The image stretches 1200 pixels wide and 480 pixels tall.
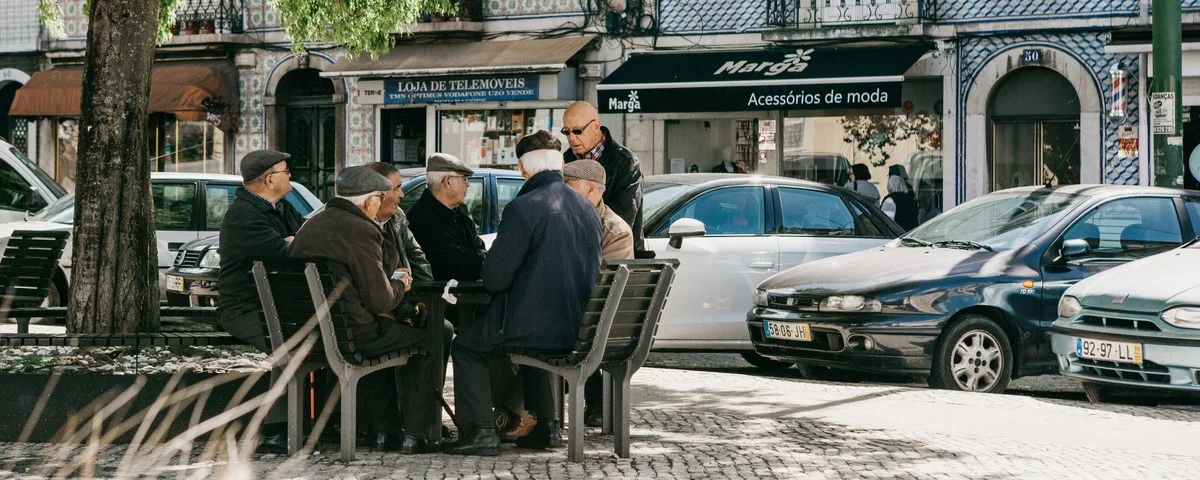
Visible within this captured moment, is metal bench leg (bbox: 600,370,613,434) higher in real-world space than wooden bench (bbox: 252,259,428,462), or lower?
lower

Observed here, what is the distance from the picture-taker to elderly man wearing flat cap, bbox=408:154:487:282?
8.94 meters

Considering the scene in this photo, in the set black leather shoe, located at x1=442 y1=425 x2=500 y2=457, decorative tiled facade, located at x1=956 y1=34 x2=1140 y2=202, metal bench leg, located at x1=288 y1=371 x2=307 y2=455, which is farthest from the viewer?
decorative tiled facade, located at x1=956 y1=34 x2=1140 y2=202

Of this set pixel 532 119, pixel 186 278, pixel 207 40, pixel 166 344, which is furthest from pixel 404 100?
pixel 166 344

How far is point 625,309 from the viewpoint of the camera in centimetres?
808

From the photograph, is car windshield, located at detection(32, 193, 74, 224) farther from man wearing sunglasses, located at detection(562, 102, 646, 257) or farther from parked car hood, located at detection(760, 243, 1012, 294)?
man wearing sunglasses, located at detection(562, 102, 646, 257)

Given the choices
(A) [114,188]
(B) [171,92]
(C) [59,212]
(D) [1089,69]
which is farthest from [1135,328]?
(B) [171,92]

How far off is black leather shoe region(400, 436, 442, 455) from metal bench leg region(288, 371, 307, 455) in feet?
1.57

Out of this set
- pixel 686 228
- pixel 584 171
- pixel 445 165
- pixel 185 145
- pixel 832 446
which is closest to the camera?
pixel 584 171

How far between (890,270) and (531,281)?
449 centimetres

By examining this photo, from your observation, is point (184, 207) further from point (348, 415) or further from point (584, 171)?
point (348, 415)

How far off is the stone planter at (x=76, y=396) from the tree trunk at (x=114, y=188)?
113 cm

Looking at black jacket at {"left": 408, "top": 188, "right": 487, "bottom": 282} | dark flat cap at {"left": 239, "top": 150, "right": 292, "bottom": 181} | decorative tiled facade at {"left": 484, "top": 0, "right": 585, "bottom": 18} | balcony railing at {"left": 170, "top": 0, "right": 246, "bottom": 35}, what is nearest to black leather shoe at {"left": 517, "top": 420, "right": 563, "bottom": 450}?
black jacket at {"left": 408, "top": 188, "right": 487, "bottom": 282}

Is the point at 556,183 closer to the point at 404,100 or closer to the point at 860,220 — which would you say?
the point at 860,220

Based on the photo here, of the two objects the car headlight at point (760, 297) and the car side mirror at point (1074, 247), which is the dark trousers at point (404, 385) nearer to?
the car headlight at point (760, 297)
